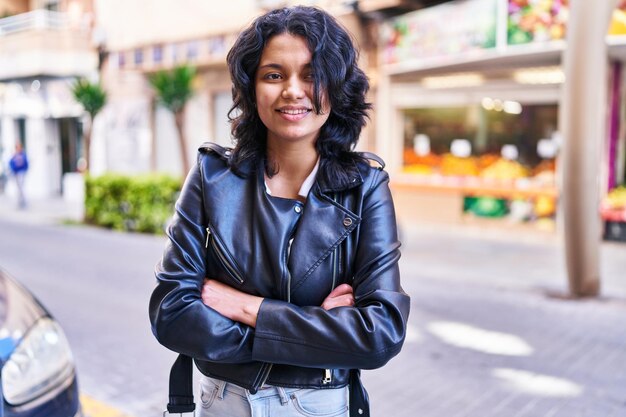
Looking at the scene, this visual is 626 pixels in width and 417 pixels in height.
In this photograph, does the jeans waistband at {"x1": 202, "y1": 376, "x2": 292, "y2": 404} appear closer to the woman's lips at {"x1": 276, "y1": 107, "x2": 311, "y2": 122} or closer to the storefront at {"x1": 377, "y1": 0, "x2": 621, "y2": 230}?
the woman's lips at {"x1": 276, "y1": 107, "x2": 311, "y2": 122}

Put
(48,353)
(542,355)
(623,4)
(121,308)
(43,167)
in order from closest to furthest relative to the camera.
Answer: (48,353)
(542,355)
(121,308)
(623,4)
(43,167)

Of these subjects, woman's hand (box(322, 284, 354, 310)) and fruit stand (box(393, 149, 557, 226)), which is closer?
woman's hand (box(322, 284, 354, 310))

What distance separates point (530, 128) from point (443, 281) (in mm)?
4606

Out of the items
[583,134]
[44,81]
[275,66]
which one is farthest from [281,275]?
[44,81]

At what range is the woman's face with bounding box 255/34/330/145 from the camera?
1.76m

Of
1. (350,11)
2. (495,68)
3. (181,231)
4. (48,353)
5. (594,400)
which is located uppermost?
(350,11)

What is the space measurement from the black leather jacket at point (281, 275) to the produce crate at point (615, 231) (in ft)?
32.0

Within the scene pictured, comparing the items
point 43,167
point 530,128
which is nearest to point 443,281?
point 530,128

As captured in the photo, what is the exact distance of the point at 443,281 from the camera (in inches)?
321

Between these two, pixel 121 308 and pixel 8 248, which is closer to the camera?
pixel 121 308

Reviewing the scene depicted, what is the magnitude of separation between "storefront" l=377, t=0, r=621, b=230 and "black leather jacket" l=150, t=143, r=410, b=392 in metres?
9.24

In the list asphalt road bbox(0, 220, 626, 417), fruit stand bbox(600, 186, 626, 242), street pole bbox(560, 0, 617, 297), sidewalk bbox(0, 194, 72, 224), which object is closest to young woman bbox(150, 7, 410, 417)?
asphalt road bbox(0, 220, 626, 417)

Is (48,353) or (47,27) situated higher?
(47,27)

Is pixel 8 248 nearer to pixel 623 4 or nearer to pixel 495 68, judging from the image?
pixel 495 68
